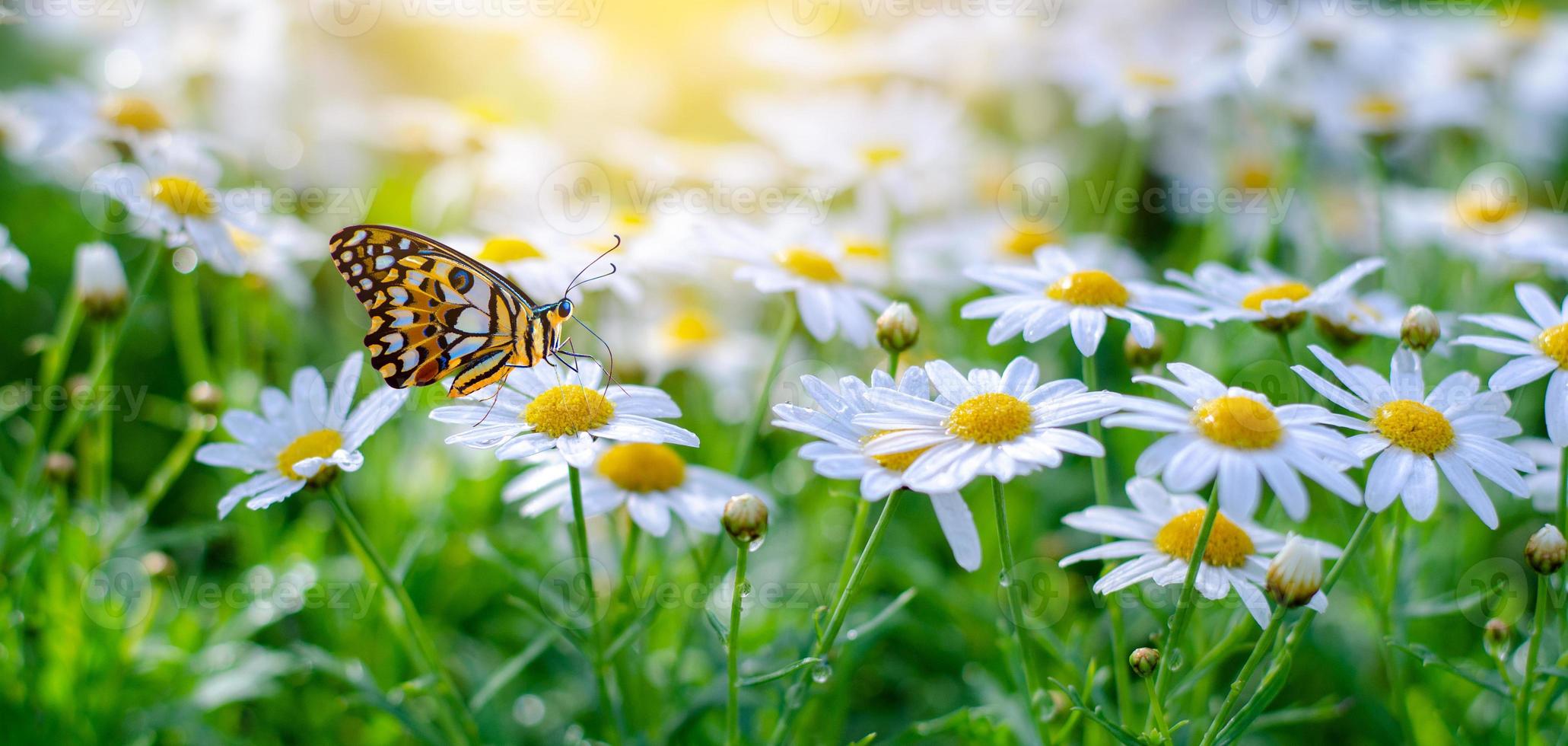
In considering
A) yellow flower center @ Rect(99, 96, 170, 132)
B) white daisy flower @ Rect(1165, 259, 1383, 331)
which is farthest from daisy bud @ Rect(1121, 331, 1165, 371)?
yellow flower center @ Rect(99, 96, 170, 132)

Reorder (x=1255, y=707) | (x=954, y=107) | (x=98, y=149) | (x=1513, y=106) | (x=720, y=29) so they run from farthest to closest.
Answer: (x=720, y=29) < (x=1513, y=106) < (x=954, y=107) < (x=98, y=149) < (x=1255, y=707)

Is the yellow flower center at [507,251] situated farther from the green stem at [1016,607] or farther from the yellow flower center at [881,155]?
the yellow flower center at [881,155]

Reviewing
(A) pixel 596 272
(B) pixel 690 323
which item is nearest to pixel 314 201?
(B) pixel 690 323

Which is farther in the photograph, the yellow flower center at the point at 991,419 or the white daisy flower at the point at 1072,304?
the white daisy flower at the point at 1072,304

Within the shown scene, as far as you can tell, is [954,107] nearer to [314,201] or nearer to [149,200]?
[314,201]

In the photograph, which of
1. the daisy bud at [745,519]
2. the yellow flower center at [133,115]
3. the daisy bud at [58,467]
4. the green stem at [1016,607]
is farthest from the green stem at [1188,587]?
the yellow flower center at [133,115]

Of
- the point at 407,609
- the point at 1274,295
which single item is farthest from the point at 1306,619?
the point at 407,609

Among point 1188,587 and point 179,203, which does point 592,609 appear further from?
point 179,203
